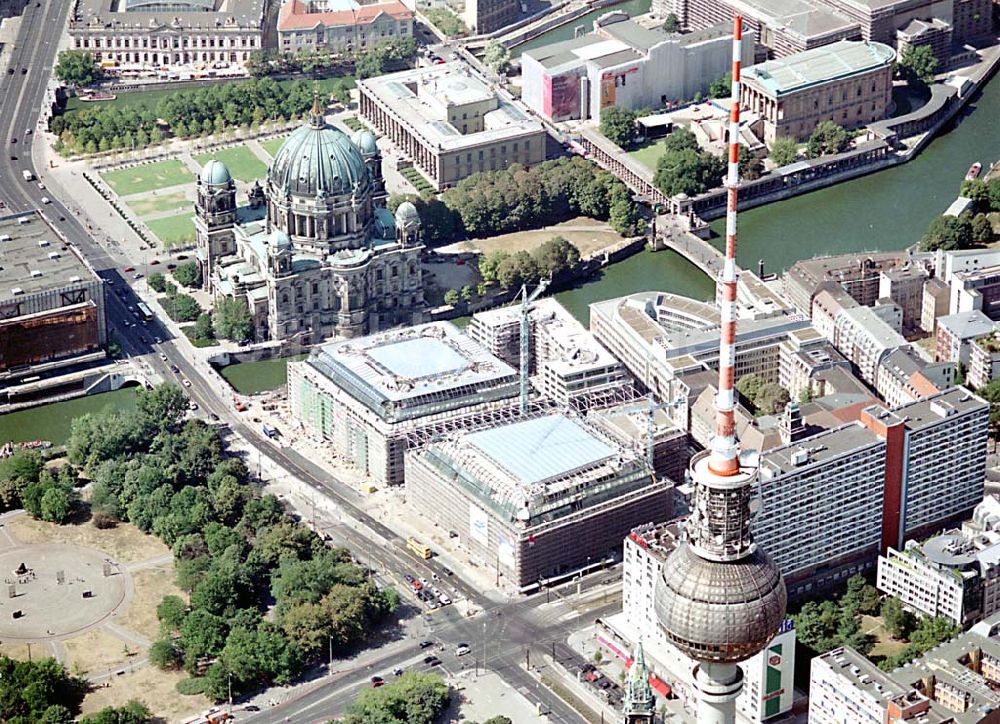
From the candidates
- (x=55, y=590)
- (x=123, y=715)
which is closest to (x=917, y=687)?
(x=123, y=715)

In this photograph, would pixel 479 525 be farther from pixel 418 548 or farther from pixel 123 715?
pixel 123 715

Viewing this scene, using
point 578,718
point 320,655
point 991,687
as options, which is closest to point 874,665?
point 991,687

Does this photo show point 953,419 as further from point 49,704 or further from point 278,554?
point 49,704

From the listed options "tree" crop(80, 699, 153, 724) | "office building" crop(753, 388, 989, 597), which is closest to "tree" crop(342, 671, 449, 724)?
"tree" crop(80, 699, 153, 724)

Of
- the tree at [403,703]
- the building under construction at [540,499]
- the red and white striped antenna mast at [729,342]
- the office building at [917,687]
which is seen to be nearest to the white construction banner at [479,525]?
the building under construction at [540,499]

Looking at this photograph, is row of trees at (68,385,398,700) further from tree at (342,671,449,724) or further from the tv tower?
the tv tower
